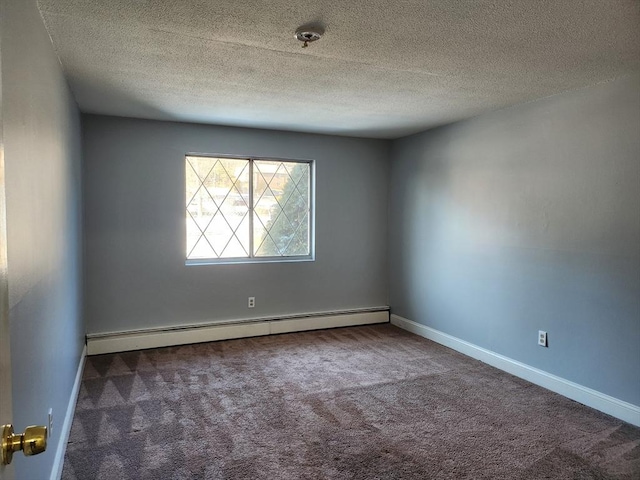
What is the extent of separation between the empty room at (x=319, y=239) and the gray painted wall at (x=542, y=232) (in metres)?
0.02

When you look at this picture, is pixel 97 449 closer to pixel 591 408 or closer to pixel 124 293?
pixel 124 293

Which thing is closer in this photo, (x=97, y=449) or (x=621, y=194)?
(x=97, y=449)

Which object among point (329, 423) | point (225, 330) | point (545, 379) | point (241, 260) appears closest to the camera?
point (329, 423)

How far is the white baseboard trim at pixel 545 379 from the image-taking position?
109 inches

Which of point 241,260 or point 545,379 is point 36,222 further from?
point 545,379

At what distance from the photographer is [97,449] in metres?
2.39

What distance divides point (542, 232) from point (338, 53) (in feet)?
6.86

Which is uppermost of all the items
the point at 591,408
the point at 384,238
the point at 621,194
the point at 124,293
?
the point at 621,194

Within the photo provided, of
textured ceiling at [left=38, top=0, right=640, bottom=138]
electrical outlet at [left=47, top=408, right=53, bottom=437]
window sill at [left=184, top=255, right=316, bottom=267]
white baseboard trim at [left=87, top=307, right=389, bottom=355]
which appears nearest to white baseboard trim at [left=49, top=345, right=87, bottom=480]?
electrical outlet at [left=47, top=408, right=53, bottom=437]

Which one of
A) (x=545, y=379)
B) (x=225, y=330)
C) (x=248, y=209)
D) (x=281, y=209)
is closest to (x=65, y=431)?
(x=225, y=330)

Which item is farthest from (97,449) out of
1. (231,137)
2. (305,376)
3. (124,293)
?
(231,137)

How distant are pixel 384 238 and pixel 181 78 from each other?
3117mm

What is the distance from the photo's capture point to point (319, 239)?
489 cm

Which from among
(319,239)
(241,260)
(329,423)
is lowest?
(329,423)
